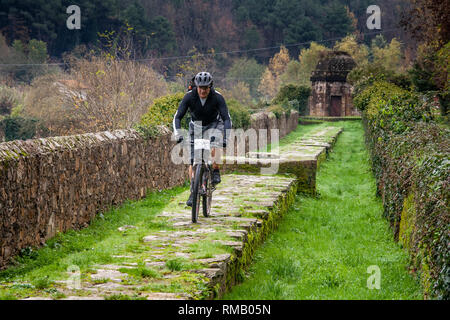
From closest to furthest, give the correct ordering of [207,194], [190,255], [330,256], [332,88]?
Answer: [190,255], [330,256], [207,194], [332,88]

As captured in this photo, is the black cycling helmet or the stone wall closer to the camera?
the stone wall

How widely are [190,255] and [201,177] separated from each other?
6.38ft

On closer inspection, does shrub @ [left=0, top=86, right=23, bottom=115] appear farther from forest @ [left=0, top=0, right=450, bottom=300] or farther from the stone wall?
the stone wall

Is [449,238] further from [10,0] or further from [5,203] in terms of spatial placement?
[10,0]

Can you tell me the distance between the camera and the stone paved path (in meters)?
4.34

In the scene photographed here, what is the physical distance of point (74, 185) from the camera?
8.18 metres

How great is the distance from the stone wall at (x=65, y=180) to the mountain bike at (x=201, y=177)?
6.45 ft

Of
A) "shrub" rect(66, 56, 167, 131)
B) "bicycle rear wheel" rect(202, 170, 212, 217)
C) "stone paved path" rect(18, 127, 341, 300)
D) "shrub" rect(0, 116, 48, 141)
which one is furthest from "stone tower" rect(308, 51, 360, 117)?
"bicycle rear wheel" rect(202, 170, 212, 217)

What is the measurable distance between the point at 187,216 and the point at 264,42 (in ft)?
304

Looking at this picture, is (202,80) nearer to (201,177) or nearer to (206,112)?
(206,112)

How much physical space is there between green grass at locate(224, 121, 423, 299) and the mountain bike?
0.94 metres

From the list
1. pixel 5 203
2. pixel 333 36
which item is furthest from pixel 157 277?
pixel 333 36

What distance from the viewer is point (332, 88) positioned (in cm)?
5406

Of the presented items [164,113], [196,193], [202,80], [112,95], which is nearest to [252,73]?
[112,95]
